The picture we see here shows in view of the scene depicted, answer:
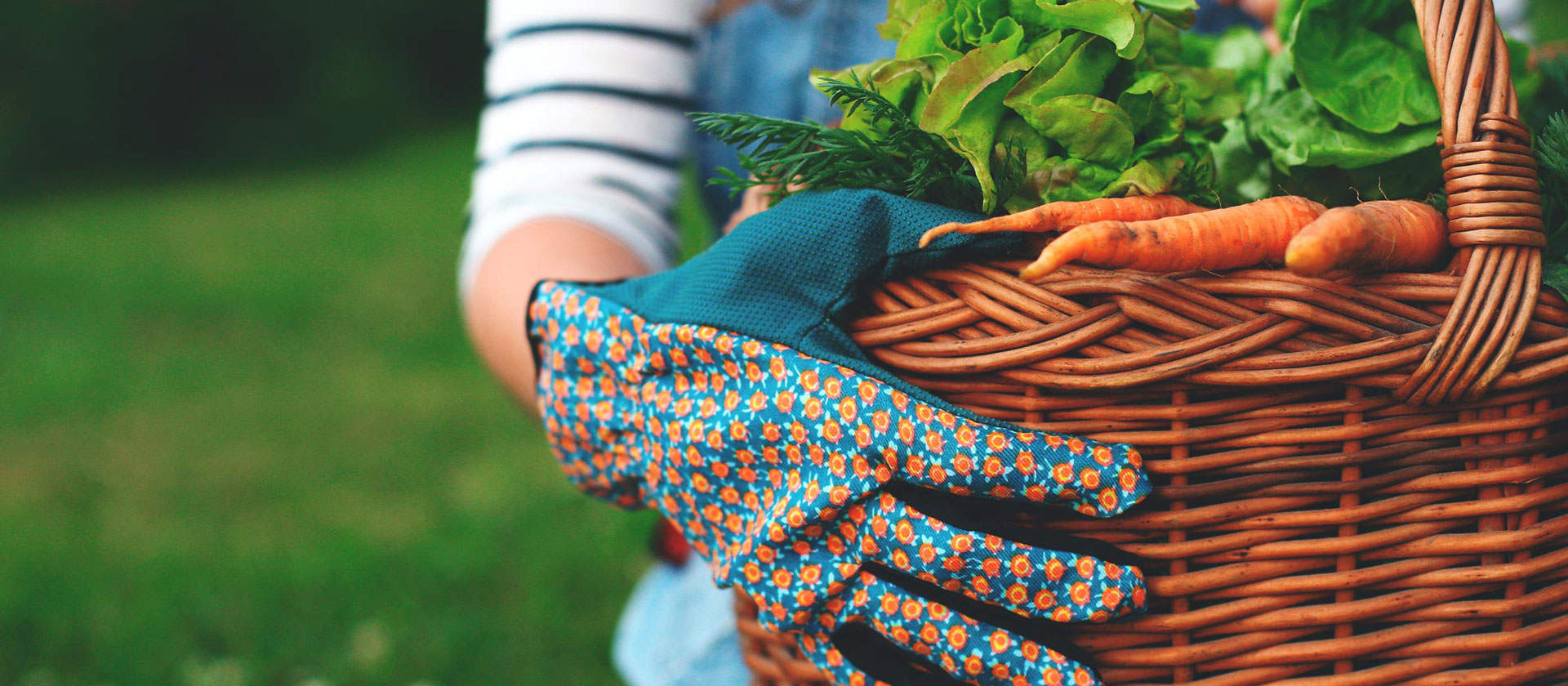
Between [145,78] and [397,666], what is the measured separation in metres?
10.00

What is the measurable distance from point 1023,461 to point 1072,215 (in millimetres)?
178

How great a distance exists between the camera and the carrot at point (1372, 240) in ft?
2.15

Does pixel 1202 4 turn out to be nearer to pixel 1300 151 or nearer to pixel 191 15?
pixel 1300 151

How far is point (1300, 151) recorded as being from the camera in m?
0.87

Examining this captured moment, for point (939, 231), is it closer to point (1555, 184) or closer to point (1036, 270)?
point (1036, 270)

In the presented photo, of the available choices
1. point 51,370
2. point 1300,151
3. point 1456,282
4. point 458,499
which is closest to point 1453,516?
point 1456,282

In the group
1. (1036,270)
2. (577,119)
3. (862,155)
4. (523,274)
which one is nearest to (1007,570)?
(1036,270)

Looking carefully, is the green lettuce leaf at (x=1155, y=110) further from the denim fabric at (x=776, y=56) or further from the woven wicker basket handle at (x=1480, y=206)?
the denim fabric at (x=776, y=56)

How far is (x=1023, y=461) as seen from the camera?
713 millimetres

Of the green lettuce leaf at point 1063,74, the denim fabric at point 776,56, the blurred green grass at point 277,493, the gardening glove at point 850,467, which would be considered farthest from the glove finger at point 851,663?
the blurred green grass at point 277,493

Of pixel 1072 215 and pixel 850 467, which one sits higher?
pixel 1072 215

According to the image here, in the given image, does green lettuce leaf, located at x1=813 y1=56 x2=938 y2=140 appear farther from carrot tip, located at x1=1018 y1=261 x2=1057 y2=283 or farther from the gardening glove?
carrot tip, located at x1=1018 y1=261 x2=1057 y2=283

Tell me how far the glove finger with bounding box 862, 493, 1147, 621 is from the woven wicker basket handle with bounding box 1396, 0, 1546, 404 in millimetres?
220

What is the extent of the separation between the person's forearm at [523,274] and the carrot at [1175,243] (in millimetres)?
657
